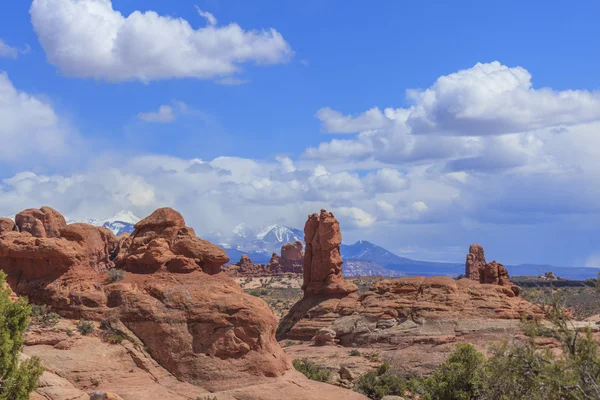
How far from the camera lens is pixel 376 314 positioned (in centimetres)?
4788

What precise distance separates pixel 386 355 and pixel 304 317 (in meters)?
11.1

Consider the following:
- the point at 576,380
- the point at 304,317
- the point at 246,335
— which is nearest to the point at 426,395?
the point at 246,335

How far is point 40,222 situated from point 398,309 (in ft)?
153

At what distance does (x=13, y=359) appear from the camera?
60.2ft

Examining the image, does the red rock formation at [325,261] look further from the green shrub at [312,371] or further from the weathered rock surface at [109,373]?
the weathered rock surface at [109,373]

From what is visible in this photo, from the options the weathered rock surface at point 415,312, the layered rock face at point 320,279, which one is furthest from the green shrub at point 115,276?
the layered rock face at point 320,279

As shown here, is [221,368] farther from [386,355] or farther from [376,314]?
[376,314]

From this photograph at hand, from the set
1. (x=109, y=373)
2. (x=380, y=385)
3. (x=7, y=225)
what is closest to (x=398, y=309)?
(x=380, y=385)

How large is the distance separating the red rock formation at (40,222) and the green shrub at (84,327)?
51186 millimetres

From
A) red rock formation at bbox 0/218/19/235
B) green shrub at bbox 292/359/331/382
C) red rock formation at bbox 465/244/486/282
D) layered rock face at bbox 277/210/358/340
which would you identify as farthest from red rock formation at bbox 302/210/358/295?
red rock formation at bbox 0/218/19/235

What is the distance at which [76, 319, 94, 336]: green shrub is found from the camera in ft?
83.0

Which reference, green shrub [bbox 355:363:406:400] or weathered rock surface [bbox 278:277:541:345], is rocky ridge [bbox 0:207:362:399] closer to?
green shrub [bbox 355:363:406:400]

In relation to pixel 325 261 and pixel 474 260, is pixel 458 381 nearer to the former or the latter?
pixel 325 261

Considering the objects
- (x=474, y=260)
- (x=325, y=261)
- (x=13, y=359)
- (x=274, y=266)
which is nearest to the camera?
(x=13, y=359)
